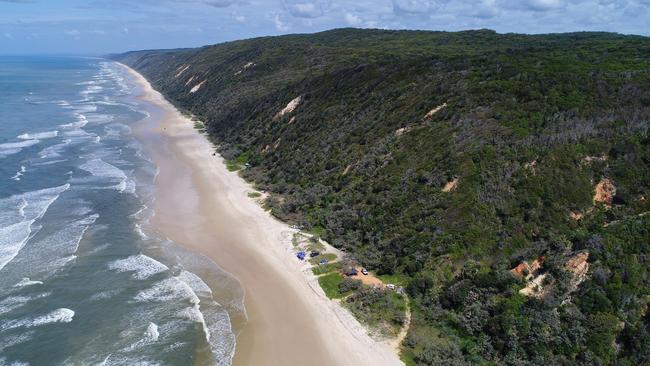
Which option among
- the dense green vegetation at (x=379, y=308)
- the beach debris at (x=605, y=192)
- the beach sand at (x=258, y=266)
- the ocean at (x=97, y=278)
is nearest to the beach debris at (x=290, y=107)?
the beach sand at (x=258, y=266)

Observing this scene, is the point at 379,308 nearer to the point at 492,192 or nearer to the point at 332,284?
the point at 332,284

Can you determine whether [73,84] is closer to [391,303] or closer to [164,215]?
[164,215]

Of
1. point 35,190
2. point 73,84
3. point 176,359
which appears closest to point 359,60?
point 35,190

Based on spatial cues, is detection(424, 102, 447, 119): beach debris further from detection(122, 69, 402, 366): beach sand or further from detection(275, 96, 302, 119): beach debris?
detection(275, 96, 302, 119): beach debris

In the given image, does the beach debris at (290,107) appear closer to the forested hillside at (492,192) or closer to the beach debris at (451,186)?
the forested hillside at (492,192)

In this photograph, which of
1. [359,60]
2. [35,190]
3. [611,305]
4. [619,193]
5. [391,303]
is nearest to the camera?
[611,305]
